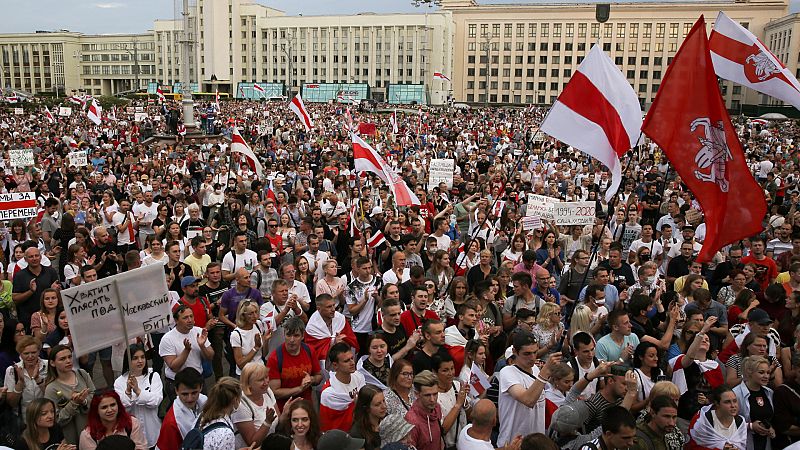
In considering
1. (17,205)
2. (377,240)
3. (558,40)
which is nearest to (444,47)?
(558,40)

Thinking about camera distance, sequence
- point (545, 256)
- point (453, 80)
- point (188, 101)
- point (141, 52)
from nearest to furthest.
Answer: point (545, 256) < point (188, 101) < point (453, 80) < point (141, 52)

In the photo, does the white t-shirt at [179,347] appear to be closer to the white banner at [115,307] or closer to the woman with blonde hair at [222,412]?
the white banner at [115,307]

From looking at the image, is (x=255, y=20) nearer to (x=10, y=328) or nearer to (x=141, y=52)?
(x=141, y=52)

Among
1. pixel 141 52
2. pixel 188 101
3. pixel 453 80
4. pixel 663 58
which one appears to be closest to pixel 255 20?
pixel 141 52

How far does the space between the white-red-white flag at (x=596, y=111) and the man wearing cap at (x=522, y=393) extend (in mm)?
2780

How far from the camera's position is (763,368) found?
4.98 meters

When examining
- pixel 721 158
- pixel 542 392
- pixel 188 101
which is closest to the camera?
pixel 542 392

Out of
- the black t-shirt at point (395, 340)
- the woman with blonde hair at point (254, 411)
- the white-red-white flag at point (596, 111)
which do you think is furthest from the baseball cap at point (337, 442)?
the white-red-white flag at point (596, 111)

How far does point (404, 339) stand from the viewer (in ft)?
18.9

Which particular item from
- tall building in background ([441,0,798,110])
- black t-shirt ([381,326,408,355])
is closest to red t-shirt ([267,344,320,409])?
black t-shirt ([381,326,408,355])

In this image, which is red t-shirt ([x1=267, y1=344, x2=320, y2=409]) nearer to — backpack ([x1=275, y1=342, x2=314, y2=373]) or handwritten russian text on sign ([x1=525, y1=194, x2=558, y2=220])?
backpack ([x1=275, y1=342, x2=314, y2=373])

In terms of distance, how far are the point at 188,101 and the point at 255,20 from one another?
301ft

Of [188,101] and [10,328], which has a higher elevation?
[188,101]

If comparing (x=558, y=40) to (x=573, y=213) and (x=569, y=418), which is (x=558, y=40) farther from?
(x=569, y=418)
